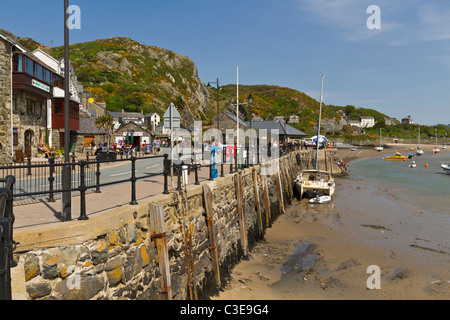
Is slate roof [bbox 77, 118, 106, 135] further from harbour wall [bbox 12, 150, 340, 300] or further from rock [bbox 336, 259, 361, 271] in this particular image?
rock [bbox 336, 259, 361, 271]

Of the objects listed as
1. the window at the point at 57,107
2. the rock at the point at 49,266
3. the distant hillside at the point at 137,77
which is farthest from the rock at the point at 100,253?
the distant hillside at the point at 137,77

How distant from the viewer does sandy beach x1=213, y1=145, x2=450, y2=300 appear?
34.4ft

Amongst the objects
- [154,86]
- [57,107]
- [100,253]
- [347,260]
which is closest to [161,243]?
[100,253]

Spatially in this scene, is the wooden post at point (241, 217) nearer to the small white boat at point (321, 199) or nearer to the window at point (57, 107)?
the small white boat at point (321, 199)

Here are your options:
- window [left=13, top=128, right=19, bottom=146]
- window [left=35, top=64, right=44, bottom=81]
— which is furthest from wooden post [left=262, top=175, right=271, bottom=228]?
window [left=35, top=64, right=44, bottom=81]

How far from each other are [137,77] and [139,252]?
437ft

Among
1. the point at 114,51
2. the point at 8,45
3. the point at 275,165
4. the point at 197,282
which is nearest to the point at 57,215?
the point at 197,282

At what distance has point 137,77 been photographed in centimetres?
13012

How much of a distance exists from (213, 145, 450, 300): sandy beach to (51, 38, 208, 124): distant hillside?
6958 cm

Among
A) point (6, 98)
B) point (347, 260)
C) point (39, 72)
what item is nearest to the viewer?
point (347, 260)

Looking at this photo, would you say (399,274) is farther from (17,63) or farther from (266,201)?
(17,63)

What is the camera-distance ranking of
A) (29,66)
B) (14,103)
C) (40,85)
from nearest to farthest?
(14,103) → (29,66) → (40,85)

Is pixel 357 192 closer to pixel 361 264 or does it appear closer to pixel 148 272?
pixel 361 264

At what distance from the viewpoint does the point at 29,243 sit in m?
4.61
